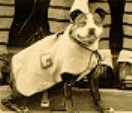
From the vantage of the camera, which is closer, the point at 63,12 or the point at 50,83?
the point at 50,83

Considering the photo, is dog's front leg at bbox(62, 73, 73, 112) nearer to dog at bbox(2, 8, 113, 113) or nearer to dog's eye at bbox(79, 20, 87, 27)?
dog at bbox(2, 8, 113, 113)

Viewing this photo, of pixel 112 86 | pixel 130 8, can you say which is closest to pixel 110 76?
pixel 112 86

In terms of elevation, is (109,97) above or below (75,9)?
below

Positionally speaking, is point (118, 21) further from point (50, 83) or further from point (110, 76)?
point (50, 83)

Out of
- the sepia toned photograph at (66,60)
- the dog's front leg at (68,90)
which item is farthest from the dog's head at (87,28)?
the dog's front leg at (68,90)

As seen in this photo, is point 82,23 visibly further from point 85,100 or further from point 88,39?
point 85,100

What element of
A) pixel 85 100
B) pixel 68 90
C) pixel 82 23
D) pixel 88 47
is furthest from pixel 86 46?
pixel 85 100

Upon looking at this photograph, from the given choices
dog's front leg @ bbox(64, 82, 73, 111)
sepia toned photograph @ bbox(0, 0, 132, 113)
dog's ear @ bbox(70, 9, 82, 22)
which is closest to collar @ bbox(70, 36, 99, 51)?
sepia toned photograph @ bbox(0, 0, 132, 113)
